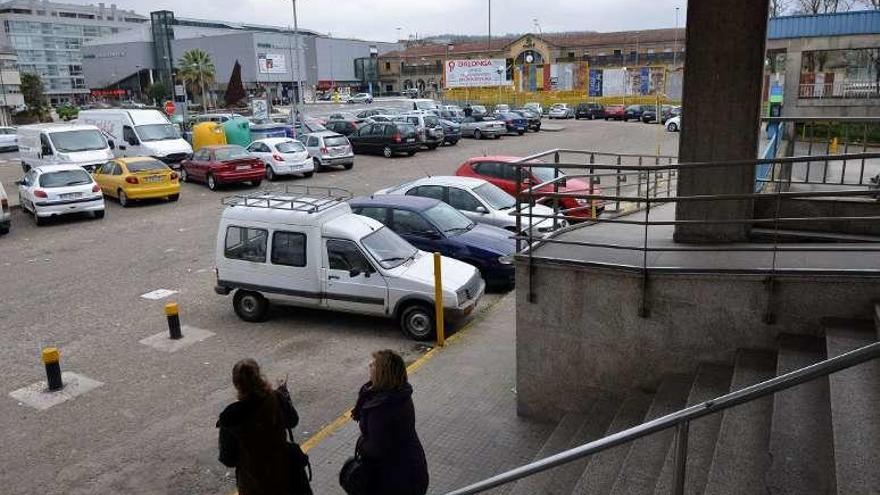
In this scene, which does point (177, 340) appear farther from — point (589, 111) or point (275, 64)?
point (275, 64)

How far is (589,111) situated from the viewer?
57625mm

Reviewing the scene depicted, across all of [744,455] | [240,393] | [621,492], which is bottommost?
[621,492]

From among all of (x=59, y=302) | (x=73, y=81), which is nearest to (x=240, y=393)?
(x=59, y=302)

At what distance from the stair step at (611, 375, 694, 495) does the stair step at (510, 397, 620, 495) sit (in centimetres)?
53

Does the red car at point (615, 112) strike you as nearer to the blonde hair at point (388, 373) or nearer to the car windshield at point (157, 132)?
the car windshield at point (157, 132)

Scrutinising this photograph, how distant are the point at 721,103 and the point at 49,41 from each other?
154 m

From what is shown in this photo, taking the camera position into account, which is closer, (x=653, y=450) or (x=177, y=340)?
(x=653, y=450)

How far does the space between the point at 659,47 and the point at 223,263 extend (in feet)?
283

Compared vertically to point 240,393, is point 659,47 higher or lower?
higher

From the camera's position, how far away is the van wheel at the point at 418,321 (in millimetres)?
9453

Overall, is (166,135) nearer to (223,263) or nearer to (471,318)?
(223,263)

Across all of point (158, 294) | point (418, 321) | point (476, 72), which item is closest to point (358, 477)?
point (418, 321)

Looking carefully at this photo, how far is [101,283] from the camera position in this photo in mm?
12828

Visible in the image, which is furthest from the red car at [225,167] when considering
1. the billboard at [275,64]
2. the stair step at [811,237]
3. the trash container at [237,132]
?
→ the billboard at [275,64]
